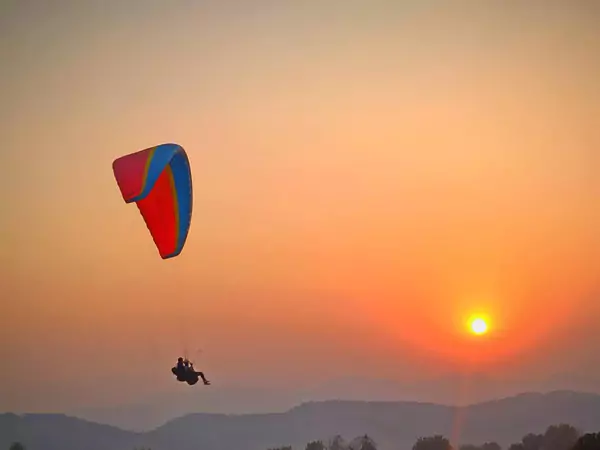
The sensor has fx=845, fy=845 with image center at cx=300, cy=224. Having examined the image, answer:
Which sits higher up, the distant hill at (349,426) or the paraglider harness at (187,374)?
the distant hill at (349,426)

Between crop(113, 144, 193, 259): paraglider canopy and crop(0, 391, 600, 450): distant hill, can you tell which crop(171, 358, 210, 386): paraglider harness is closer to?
crop(113, 144, 193, 259): paraglider canopy

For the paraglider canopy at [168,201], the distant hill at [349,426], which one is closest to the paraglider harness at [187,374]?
the paraglider canopy at [168,201]

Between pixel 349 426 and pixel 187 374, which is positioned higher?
pixel 349 426

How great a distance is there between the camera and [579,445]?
39.5 m

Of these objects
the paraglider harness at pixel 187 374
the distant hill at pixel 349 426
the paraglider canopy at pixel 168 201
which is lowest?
the paraglider harness at pixel 187 374

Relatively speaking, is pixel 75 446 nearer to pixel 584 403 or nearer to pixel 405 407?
pixel 405 407

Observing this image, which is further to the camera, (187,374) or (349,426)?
(349,426)

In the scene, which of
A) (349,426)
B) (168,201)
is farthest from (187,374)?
(349,426)

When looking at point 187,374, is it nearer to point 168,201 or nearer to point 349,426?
point 168,201

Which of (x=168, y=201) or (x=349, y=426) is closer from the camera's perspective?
(x=168, y=201)

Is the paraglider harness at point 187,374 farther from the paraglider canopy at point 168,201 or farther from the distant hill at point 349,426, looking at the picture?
the distant hill at point 349,426

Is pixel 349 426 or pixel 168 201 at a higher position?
pixel 349 426

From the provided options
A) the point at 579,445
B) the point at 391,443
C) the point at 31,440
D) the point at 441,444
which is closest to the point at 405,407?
the point at 391,443

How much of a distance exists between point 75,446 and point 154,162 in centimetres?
17568
